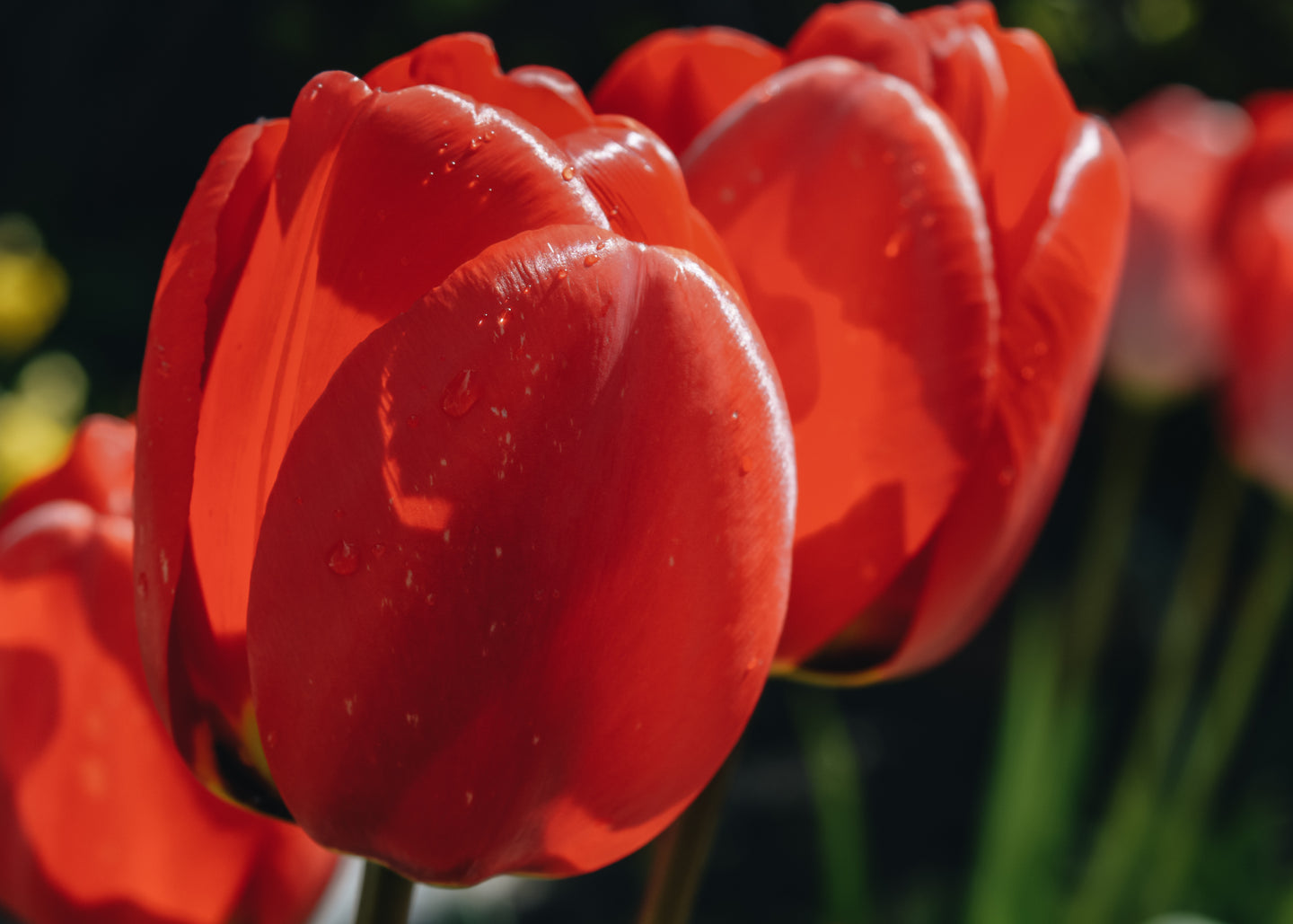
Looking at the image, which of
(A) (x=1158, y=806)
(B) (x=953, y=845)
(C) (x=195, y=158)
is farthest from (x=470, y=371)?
(C) (x=195, y=158)

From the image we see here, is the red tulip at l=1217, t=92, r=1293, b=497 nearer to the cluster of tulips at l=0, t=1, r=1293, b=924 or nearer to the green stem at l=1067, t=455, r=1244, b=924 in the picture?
the green stem at l=1067, t=455, r=1244, b=924

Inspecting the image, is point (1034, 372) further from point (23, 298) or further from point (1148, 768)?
point (23, 298)

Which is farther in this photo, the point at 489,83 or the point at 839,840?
the point at 839,840

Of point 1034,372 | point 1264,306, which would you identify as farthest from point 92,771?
point 1264,306

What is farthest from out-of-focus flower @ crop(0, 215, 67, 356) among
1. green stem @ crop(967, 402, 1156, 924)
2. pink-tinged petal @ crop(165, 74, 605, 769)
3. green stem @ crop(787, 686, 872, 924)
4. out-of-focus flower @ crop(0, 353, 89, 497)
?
pink-tinged petal @ crop(165, 74, 605, 769)

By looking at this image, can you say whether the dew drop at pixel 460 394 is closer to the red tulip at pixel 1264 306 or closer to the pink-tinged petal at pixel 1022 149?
the pink-tinged petal at pixel 1022 149
